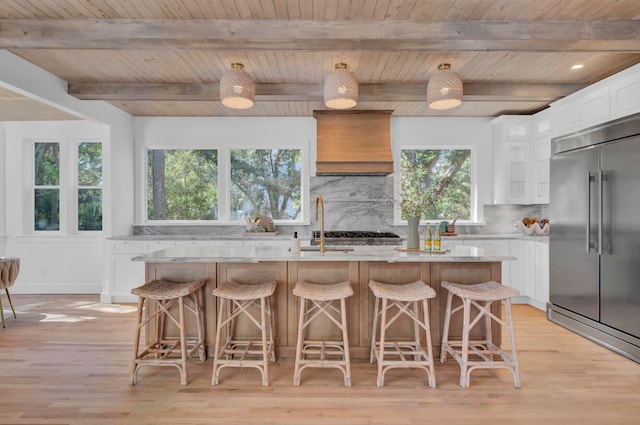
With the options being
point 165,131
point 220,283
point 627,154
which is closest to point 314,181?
point 165,131

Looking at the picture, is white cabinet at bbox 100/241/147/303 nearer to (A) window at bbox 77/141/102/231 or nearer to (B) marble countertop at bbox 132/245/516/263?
(A) window at bbox 77/141/102/231

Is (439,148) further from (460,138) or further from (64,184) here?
(64,184)

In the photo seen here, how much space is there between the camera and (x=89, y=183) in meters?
5.35

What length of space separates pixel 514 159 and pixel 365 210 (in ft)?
7.16

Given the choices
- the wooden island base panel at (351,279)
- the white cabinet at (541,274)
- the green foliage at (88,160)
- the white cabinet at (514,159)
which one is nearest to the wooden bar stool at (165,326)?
the wooden island base panel at (351,279)

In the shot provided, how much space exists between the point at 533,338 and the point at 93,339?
4.21 m

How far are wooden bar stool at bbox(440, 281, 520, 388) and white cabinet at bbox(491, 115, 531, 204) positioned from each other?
9.03ft

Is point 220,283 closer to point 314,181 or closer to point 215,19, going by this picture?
point 215,19

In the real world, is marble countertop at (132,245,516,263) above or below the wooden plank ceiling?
below

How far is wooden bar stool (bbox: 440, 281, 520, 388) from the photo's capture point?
8.14ft

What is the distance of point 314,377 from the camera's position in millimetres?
2619

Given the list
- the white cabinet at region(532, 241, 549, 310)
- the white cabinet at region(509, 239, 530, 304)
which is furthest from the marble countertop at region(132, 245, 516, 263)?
the white cabinet at region(509, 239, 530, 304)

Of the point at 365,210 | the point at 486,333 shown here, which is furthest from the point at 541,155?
the point at 486,333

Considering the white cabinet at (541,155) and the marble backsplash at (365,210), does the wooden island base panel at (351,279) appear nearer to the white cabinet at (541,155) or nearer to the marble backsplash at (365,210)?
the marble backsplash at (365,210)
